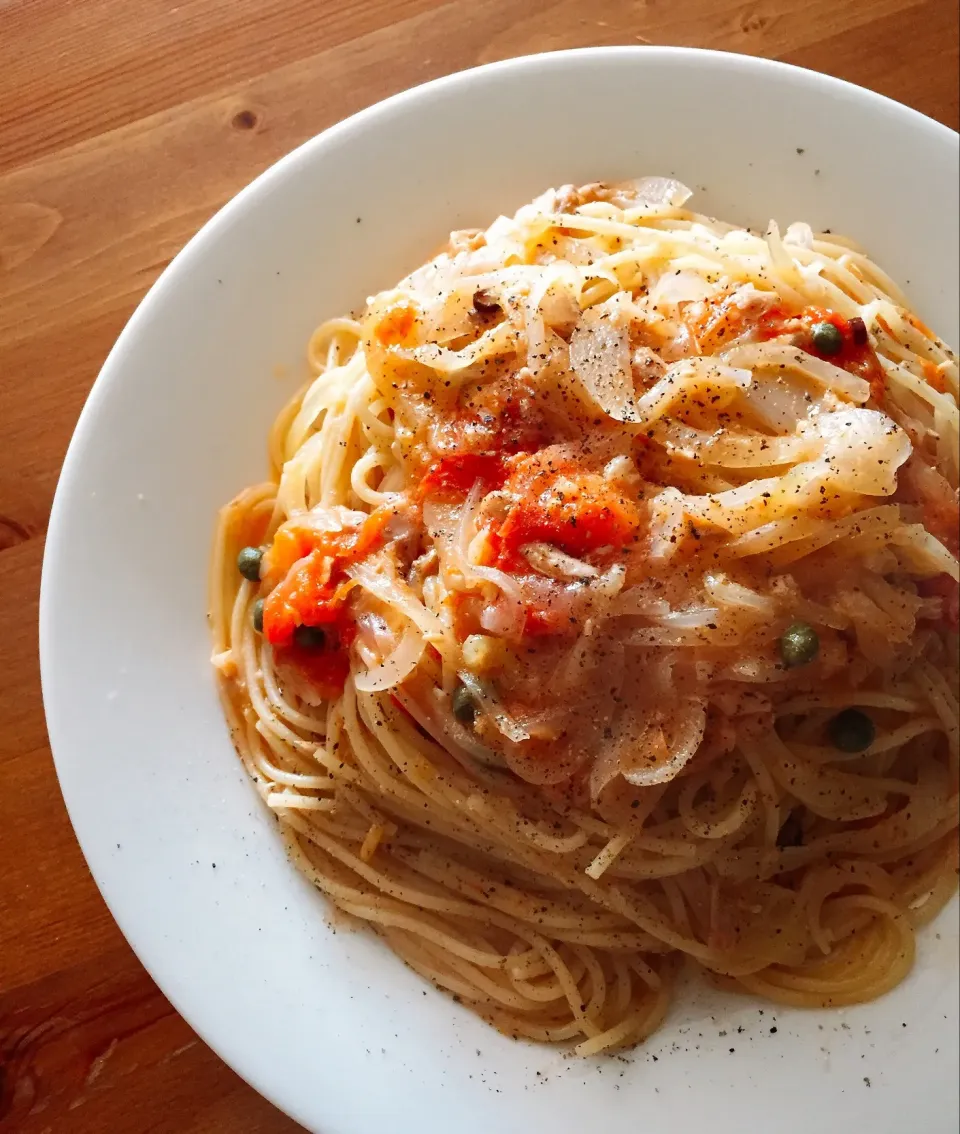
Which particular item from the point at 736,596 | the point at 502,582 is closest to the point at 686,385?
the point at 736,596

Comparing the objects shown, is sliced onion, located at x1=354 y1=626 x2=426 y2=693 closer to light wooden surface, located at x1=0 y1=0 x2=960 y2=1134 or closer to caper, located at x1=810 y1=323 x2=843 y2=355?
light wooden surface, located at x1=0 y1=0 x2=960 y2=1134

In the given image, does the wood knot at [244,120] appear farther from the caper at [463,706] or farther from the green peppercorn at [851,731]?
the green peppercorn at [851,731]

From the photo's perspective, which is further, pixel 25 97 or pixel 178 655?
pixel 25 97

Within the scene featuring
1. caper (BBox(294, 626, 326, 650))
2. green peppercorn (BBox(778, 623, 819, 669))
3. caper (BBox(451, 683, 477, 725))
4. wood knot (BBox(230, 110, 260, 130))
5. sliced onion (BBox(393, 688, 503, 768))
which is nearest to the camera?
green peppercorn (BBox(778, 623, 819, 669))

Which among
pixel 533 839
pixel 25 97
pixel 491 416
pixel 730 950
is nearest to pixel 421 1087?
pixel 533 839

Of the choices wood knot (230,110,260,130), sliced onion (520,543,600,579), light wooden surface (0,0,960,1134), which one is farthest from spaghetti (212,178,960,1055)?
wood knot (230,110,260,130)

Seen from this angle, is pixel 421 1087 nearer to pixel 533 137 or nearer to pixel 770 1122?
pixel 770 1122
